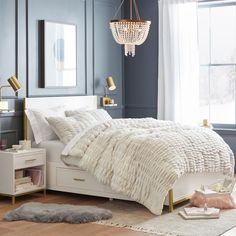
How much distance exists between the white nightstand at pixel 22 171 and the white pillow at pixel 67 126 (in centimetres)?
26

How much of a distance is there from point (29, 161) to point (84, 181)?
602mm

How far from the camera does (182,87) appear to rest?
7.69 metres

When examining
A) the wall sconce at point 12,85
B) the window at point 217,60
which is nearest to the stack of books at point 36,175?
the wall sconce at point 12,85

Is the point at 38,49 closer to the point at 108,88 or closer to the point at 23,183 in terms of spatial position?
the point at 108,88

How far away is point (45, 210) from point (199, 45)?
12.4 feet

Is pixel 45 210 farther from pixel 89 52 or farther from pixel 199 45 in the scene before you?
pixel 199 45

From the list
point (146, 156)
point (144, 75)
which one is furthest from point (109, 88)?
point (146, 156)

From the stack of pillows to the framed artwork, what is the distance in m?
0.43

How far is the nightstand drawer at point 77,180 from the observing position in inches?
221

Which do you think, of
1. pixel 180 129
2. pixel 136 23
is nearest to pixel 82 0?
pixel 136 23

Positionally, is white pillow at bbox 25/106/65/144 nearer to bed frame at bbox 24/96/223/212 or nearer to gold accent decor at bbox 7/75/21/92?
bed frame at bbox 24/96/223/212

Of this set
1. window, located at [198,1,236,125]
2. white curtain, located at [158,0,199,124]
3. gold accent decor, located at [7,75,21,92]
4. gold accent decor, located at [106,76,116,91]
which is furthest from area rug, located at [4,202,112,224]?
window, located at [198,1,236,125]

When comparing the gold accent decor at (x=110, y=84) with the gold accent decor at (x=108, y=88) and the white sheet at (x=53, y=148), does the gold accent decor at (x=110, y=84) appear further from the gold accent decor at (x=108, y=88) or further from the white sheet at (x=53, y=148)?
the white sheet at (x=53, y=148)

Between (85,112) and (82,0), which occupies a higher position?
(82,0)
